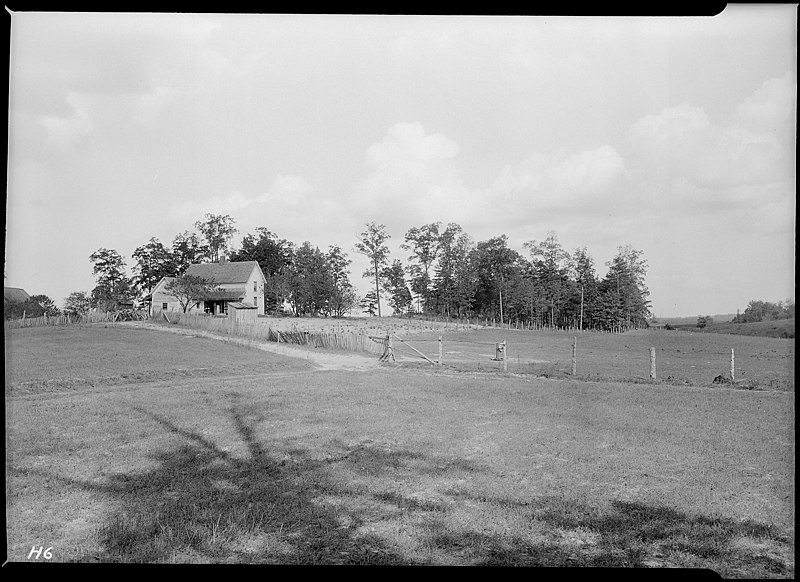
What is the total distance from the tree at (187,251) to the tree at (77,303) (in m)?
0.77

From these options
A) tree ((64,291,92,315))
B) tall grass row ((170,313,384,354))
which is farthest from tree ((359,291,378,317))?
tree ((64,291,92,315))

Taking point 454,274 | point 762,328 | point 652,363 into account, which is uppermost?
point 454,274

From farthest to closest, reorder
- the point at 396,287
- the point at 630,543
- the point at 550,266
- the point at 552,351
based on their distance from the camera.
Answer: the point at 552,351 < the point at 396,287 < the point at 550,266 < the point at 630,543

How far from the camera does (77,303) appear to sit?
175 inches

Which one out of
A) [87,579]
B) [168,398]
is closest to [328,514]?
[87,579]

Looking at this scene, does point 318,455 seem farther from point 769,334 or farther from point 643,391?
point 643,391

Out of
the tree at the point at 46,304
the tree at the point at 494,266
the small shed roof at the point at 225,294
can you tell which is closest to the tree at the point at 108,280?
the tree at the point at 46,304

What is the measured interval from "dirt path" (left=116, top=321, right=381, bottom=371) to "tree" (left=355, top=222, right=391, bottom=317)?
159cm

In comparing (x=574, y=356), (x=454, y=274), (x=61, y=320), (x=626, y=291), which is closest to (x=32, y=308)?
(x=61, y=320)

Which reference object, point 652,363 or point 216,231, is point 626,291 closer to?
point 652,363

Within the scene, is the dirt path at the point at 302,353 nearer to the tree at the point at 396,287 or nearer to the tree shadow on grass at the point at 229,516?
the tree at the point at 396,287

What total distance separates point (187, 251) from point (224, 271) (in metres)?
0.49

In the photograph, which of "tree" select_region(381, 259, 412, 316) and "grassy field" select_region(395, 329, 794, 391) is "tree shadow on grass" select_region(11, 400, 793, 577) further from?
"grassy field" select_region(395, 329, 794, 391)

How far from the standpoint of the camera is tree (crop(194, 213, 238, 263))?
4371mm
